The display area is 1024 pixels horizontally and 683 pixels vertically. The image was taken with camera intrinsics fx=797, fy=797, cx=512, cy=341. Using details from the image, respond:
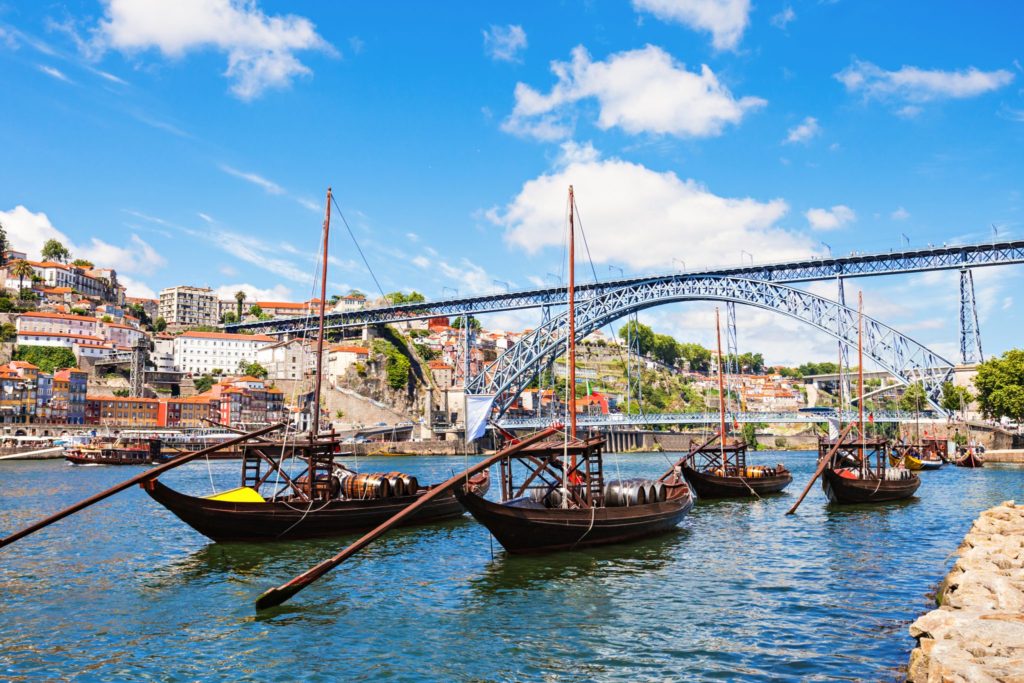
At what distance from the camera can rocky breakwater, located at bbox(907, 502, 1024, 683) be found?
344 inches

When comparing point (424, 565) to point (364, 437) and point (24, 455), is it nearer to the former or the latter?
point (24, 455)

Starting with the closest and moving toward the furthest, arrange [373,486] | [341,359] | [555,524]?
[555,524] < [373,486] < [341,359]

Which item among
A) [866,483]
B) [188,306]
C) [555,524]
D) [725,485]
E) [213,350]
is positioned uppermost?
[188,306]

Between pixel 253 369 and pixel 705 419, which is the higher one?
pixel 253 369

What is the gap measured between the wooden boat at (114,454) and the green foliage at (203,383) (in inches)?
1822

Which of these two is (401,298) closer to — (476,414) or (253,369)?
(253,369)

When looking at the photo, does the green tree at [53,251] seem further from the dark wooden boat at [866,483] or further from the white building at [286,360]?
the dark wooden boat at [866,483]

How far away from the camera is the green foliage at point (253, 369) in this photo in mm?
123338

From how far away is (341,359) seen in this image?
11788 cm

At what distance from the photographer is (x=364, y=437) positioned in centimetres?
10394

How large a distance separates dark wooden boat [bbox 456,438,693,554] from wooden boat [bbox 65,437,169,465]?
5568cm

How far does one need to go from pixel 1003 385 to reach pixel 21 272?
133 metres

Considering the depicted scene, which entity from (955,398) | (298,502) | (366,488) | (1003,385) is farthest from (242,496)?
(955,398)

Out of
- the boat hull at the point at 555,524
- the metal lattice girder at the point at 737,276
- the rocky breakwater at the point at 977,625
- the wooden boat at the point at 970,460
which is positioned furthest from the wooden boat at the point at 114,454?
the wooden boat at the point at 970,460
